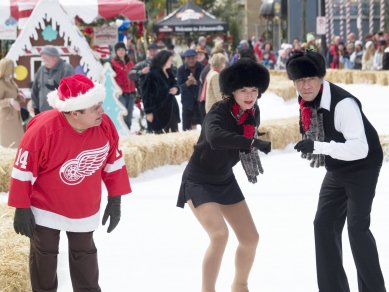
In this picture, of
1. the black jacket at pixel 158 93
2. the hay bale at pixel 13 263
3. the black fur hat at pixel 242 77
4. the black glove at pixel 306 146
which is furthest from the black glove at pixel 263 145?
the black jacket at pixel 158 93

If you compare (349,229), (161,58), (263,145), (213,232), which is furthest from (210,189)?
(161,58)

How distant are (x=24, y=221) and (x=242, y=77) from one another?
56.4 inches

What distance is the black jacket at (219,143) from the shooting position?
4.98 m

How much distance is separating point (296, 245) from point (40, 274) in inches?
113

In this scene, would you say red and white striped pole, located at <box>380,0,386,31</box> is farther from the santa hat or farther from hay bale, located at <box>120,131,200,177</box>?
the santa hat

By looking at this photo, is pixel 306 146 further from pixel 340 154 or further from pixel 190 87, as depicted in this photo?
pixel 190 87

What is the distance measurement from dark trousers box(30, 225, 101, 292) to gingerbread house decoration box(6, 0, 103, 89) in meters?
9.81

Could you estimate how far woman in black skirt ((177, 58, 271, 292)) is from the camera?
5160 mm

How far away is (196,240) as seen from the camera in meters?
7.45

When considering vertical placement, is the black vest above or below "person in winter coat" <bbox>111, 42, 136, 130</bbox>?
above

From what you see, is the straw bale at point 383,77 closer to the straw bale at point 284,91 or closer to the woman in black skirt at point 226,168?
the straw bale at point 284,91

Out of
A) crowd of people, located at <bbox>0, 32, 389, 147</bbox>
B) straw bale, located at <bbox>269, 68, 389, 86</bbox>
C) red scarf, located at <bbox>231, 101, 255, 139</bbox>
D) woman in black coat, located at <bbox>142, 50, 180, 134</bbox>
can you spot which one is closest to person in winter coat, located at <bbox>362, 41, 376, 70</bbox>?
straw bale, located at <bbox>269, 68, 389, 86</bbox>

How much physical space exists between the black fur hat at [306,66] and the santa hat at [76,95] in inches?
40.5

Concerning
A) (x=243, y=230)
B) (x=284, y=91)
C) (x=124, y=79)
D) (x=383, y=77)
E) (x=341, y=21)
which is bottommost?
(x=341, y=21)
